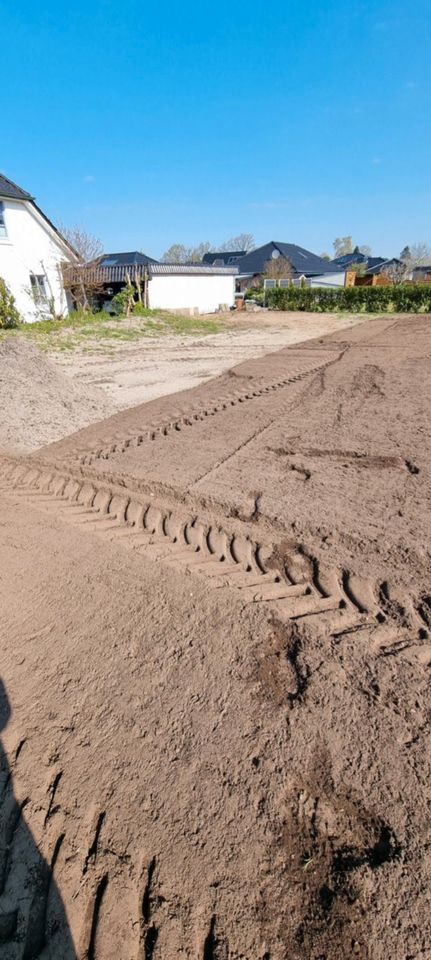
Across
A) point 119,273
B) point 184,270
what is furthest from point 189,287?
point 119,273

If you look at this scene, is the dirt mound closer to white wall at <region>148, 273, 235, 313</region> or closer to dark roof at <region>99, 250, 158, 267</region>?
white wall at <region>148, 273, 235, 313</region>

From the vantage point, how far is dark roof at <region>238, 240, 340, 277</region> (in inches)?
1738

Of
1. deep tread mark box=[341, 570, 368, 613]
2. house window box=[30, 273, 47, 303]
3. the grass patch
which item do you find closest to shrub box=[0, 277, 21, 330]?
the grass patch

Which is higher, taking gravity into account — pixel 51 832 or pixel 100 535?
pixel 100 535

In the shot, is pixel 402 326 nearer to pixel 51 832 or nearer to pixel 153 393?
pixel 153 393

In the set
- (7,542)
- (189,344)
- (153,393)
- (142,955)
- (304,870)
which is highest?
(189,344)

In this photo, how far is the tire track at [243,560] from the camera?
2.68m

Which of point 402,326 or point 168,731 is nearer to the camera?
point 168,731

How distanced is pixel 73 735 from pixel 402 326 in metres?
18.8

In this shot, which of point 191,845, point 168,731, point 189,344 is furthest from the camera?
point 189,344

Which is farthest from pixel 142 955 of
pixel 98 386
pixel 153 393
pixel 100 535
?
pixel 98 386

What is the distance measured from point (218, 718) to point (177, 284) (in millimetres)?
30589

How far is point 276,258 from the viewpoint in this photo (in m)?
42.8

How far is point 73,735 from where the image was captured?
2186 millimetres
